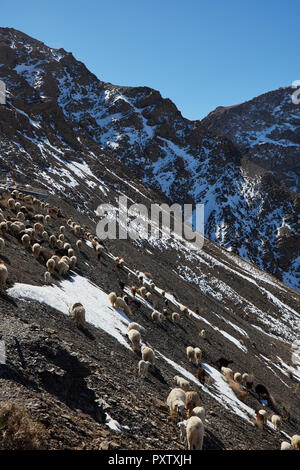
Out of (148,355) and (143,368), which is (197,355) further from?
(143,368)

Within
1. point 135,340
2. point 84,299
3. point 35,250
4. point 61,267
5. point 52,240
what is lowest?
point 135,340

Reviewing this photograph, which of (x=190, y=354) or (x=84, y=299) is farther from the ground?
(x=84, y=299)

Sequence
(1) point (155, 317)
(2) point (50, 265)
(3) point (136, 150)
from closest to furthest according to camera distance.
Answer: (2) point (50, 265), (1) point (155, 317), (3) point (136, 150)

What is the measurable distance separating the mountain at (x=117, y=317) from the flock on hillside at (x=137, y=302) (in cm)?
32

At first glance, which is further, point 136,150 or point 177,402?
point 136,150

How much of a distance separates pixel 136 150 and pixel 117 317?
137731 millimetres

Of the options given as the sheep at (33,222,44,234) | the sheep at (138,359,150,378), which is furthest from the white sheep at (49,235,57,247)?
the sheep at (138,359,150,378)

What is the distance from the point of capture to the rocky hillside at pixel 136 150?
291ft

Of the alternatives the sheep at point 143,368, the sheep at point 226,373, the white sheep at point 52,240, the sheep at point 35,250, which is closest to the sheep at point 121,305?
the sheep at point 35,250

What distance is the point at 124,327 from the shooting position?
18.7 m

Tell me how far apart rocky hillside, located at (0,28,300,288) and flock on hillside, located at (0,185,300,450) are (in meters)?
39.7

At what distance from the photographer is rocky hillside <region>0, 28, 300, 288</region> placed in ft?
291

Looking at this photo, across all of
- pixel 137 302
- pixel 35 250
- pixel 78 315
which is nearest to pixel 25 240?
pixel 35 250

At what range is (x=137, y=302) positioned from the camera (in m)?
24.4
